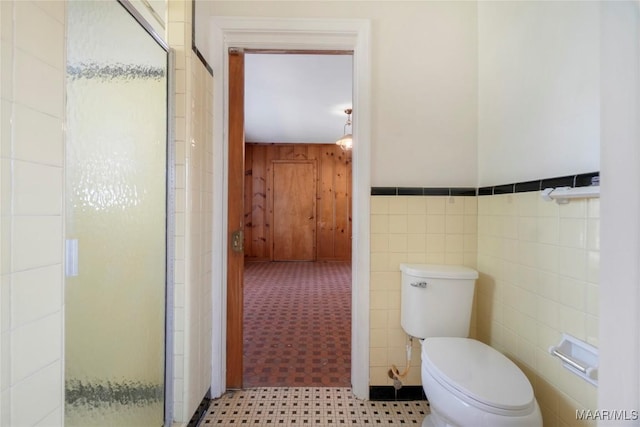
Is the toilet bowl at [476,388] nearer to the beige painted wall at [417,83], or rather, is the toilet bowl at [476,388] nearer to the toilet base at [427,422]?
the toilet base at [427,422]

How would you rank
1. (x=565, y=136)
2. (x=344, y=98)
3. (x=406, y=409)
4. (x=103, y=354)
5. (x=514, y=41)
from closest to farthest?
(x=103, y=354), (x=565, y=136), (x=514, y=41), (x=406, y=409), (x=344, y=98)

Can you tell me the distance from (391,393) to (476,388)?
76 cm

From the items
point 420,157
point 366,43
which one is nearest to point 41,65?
point 366,43

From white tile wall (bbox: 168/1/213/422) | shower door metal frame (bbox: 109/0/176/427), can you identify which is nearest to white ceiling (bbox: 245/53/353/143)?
white tile wall (bbox: 168/1/213/422)

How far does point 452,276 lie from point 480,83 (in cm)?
105

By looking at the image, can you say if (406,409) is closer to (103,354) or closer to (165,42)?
(103,354)

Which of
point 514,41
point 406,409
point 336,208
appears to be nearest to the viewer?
point 514,41

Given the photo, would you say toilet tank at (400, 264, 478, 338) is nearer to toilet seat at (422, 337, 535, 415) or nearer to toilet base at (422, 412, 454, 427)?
toilet seat at (422, 337, 535, 415)

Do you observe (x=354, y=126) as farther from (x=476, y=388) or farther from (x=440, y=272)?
(x=476, y=388)

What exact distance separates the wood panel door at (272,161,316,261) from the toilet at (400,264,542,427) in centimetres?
433

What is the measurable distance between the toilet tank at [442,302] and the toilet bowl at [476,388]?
17 cm

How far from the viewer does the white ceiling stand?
8.94 feet

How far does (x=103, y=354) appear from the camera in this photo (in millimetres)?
1010

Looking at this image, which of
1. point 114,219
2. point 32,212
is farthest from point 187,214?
point 32,212
